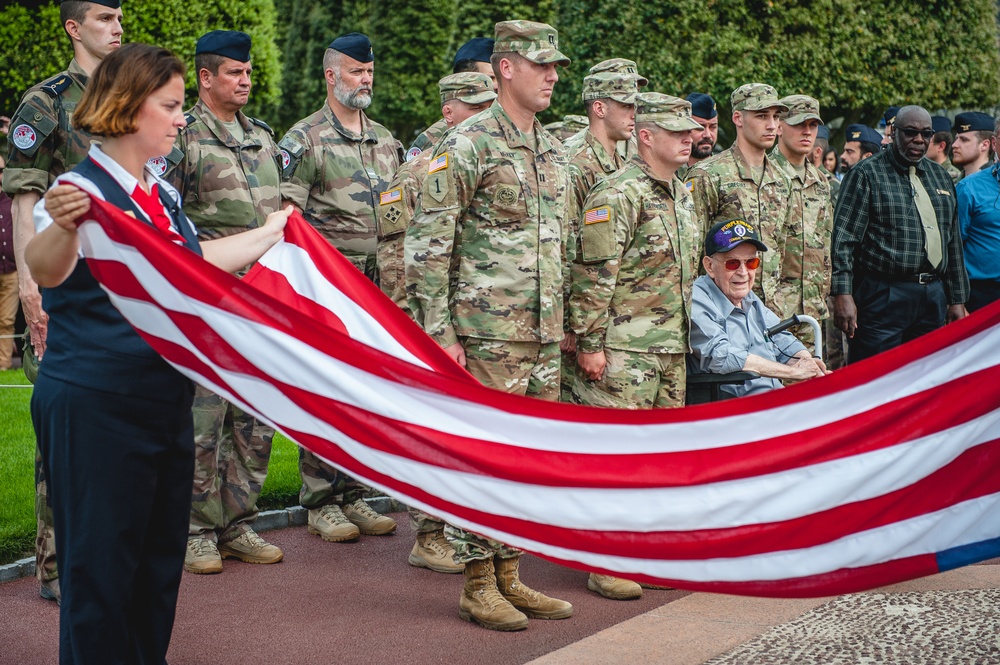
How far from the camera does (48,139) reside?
581 cm

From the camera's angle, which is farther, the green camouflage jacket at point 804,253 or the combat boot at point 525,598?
the green camouflage jacket at point 804,253

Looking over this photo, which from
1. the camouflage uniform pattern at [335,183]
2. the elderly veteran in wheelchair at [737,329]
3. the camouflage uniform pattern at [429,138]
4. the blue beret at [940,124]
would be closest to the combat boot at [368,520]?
the camouflage uniform pattern at [335,183]

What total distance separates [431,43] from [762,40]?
1547 cm

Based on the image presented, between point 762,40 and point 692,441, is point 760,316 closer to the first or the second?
point 692,441

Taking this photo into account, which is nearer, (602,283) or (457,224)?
(457,224)

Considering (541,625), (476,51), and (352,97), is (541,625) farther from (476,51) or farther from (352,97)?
(476,51)

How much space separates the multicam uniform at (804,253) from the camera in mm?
8961

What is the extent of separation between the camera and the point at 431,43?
37562 mm

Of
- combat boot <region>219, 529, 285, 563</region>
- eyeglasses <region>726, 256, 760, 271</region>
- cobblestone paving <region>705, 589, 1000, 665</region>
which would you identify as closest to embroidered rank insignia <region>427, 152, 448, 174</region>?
eyeglasses <region>726, 256, 760, 271</region>

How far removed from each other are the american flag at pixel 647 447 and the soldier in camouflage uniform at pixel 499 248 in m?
1.97

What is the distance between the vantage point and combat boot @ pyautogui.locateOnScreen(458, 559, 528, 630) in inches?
222

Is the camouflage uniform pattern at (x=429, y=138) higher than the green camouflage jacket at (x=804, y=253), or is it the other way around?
the camouflage uniform pattern at (x=429, y=138)

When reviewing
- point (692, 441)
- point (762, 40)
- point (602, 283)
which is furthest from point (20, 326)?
point (762, 40)

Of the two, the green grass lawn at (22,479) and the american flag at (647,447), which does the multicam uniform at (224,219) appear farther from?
the american flag at (647,447)
